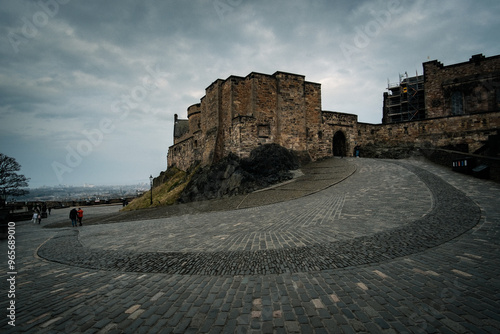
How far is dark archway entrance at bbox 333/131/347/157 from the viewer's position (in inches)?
994

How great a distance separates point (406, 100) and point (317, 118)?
2213 centimetres

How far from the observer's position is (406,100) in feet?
117

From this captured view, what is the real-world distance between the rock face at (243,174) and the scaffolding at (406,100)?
25.1 metres

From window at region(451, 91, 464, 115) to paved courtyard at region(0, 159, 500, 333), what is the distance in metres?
26.2

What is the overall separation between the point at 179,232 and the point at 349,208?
6585mm

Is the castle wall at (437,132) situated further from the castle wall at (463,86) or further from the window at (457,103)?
the window at (457,103)

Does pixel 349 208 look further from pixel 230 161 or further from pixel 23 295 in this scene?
pixel 230 161

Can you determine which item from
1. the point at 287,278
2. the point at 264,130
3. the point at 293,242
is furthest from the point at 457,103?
the point at 287,278

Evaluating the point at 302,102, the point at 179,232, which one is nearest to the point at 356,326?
the point at 179,232

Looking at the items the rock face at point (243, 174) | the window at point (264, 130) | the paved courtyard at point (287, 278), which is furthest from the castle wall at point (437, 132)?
the paved courtyard at point (287, 278)

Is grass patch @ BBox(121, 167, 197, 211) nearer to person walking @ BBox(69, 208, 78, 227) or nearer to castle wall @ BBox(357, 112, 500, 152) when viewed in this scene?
person walking @ BBox(69, 208, 78, 227)

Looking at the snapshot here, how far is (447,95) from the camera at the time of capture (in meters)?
27.8

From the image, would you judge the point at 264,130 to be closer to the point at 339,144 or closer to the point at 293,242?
the point at 339,144

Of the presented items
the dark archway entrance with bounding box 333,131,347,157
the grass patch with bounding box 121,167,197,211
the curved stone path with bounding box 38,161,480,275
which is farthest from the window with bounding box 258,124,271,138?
the curved stone path with bounding box 38,161,480,275
